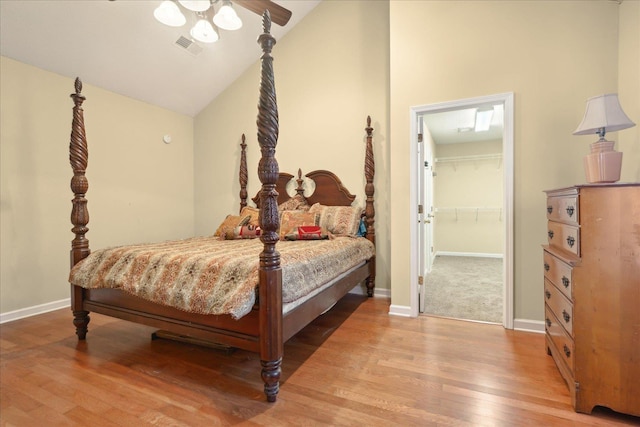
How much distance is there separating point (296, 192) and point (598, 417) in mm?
3273

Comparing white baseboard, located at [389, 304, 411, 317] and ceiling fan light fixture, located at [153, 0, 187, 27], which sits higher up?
ceiling fan light fixture, located at [153, 0, 187, 27]

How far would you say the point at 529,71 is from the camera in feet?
8.14

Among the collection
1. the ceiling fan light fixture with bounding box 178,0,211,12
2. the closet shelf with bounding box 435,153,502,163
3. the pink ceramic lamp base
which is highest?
the ceiling fan light fixture with bounding box 178,0,211,12

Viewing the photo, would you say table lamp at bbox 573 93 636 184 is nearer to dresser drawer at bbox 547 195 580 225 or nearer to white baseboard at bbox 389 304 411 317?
dresser drawer at bbox 547 195 580 225

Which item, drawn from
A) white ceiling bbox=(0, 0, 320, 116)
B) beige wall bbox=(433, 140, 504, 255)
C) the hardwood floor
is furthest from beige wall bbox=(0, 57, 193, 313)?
beige wall bbox=(433, 140, 504, 255)

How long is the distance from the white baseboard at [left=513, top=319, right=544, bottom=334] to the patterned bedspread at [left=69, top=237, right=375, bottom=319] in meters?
1.62

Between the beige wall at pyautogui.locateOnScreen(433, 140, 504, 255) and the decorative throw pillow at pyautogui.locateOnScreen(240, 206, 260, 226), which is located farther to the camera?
the beige wall at pyautogui.locateOnScreen(433, 140, 504, 255)

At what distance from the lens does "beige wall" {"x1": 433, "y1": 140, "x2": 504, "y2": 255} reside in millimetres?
6152

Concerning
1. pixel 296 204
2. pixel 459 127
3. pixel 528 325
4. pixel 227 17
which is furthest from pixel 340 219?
pixel 459 127

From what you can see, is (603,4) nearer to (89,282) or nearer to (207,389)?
(207,389)

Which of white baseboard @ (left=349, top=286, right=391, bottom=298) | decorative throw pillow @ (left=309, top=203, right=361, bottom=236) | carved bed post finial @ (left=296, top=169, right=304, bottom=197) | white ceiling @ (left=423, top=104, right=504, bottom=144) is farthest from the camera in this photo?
white ceiling @ (left=423, top=104, right=504, bottom=144)

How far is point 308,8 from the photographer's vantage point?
3846mm

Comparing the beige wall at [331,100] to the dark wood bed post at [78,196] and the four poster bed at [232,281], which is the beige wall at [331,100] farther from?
the dark wood bed post at [78,196]

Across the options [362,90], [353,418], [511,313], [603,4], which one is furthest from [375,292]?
[603,4]
